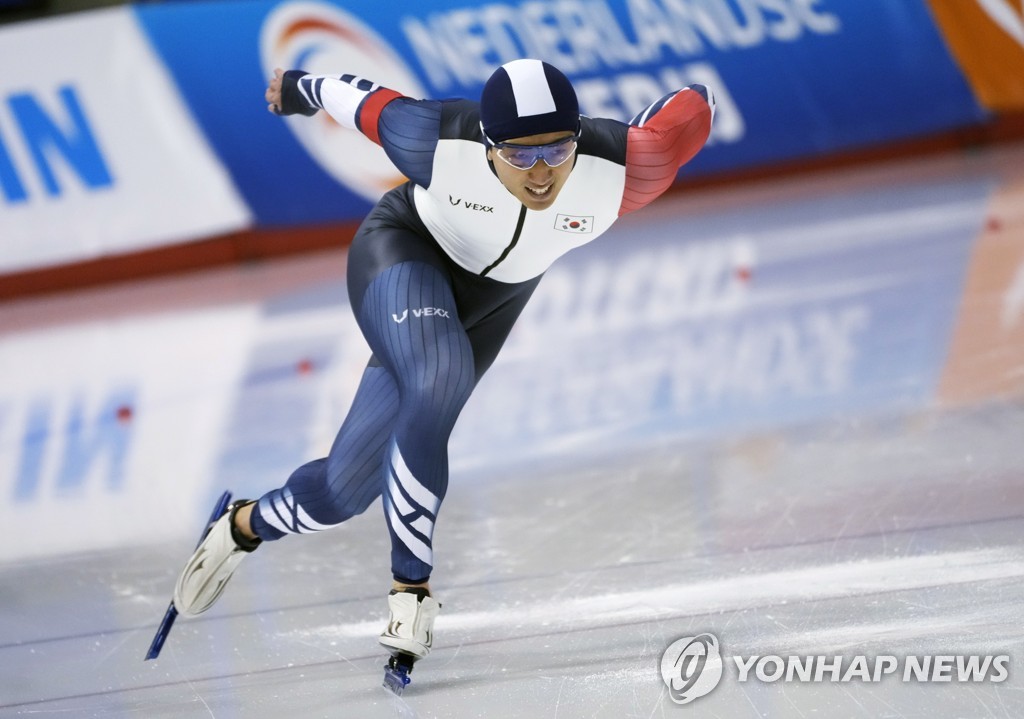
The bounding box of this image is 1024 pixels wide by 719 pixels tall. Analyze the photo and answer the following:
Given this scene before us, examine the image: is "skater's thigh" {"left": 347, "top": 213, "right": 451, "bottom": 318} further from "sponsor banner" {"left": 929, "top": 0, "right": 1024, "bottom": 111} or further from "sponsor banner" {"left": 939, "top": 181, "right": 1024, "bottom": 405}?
"sponsor banner" {"left": 929, "top": 0, "right": 1024, "bottom": 111}

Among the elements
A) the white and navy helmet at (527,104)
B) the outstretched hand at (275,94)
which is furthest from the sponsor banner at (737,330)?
the white and navy helmet at (527,104)

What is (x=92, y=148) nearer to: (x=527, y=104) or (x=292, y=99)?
(x=292, y=99)

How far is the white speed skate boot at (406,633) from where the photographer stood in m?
2.51

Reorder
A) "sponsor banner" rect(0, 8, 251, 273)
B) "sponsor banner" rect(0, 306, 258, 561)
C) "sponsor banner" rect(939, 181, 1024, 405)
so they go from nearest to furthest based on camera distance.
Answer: "sponsor banner" rect(0, 306, 258, 561) → "sponsor banner" rect(939, 181, 1024, 405) → "sponsor banner" rect(0, 8, 251, 273)

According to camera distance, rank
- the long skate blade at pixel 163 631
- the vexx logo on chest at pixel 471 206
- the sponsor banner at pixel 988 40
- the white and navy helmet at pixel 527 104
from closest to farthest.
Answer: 1. the white and navy helmet at pixel 527 104
2. the vexx logo on chest at pixel 471 206
3. the long skate blade at pixel 163 631
4. the sponsor banner at pixel 988 40

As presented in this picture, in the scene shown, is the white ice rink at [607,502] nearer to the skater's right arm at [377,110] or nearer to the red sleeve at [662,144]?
the red sleeve at [662,144]

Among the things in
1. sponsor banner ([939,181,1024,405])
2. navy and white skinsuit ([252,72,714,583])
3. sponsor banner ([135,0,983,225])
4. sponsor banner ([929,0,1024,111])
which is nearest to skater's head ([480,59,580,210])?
navy and white skinsuit ([252,72,714,583])

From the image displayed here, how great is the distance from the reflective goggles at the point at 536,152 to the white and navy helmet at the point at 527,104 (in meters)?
0.02

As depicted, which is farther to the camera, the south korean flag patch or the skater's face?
the south korean flag patch

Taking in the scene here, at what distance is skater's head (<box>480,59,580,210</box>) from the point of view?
8.14 ft

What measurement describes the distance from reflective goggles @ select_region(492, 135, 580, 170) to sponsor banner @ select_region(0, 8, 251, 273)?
6.69 m

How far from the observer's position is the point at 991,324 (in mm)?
4973

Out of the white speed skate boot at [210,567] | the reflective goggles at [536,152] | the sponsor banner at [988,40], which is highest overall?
the reflective goggles at [536,152]

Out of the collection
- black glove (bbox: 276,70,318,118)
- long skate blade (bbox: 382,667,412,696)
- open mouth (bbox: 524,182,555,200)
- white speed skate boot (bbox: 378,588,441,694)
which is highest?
black glove (bbox: 276,70,318,118)
